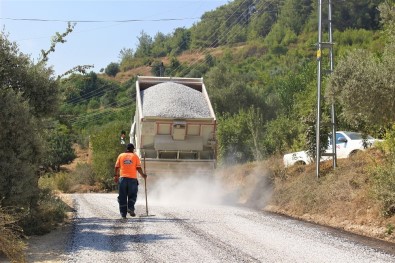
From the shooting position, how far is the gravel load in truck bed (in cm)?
1695

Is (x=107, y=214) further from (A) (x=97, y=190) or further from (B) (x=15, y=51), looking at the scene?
(A) (x=97, y=190)

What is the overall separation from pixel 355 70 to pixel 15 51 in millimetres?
7185

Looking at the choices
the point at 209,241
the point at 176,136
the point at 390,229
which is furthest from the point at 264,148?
the point at 209,241

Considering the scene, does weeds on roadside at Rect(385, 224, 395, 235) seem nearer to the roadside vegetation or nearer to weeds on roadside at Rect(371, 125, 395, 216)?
the roadside vegetation

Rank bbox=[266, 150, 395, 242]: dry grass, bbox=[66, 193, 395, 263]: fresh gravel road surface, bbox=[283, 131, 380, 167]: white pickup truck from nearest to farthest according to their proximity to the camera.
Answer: bbox=[66, 193, 395, 263]: fresh gravel road surface
bbox=[266, 150, 395, 242]: dry grass
bbox=[283, 131, 380, 167]: white pickup truck

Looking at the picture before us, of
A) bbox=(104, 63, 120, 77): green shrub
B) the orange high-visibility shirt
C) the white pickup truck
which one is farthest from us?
bbox=(104, 63, 120, 77): green shrub

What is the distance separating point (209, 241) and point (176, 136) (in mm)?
8453

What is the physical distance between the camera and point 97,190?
3900 centimetres

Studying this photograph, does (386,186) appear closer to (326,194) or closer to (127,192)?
(326,194)

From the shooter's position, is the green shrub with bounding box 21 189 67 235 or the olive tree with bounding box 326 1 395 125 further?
the olive tree with bounding box 326 1 395 125

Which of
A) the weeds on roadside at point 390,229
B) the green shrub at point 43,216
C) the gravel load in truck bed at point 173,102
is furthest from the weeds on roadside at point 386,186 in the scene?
the gravel load in truck bed at point 173,102

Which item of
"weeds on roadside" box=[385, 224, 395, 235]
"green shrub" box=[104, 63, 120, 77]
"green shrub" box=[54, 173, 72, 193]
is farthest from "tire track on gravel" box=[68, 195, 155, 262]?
"green shrub" box=[104, 63, 120, 77]

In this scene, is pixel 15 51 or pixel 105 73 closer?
pixel 15 51

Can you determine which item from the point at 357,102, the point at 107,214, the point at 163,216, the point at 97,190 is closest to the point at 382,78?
the point at 357,102
